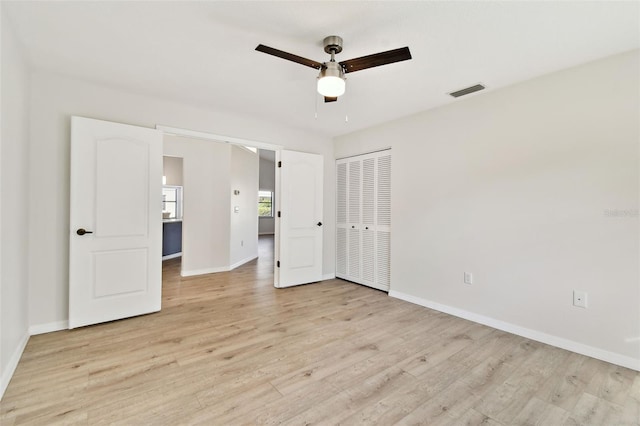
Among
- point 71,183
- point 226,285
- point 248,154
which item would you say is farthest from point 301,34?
point 248,154

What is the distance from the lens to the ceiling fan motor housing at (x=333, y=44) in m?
2.11

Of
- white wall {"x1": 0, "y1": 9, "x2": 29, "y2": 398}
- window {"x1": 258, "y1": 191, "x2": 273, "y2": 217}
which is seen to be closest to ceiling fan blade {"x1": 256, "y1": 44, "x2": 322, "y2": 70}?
white wall {"x1": 0, "y1": 9, "x2": 29, "y2": 398}

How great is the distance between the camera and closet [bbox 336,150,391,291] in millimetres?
4211

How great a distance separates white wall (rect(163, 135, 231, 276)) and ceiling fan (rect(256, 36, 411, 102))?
3.67 m

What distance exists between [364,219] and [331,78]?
9.11 feet

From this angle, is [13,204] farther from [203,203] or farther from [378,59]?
[203,203]

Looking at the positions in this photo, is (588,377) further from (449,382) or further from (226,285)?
(226,285)

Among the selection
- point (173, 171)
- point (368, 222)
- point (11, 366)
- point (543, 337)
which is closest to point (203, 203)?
point (173, 171)

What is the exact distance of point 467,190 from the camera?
323 centimetres

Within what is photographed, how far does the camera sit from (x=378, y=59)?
1906mm

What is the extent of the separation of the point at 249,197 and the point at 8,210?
456 cm

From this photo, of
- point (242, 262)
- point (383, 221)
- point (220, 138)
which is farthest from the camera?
point (242, 262)

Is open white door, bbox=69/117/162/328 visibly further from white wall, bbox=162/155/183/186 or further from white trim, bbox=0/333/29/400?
white wall, bbox=162/155/183/186

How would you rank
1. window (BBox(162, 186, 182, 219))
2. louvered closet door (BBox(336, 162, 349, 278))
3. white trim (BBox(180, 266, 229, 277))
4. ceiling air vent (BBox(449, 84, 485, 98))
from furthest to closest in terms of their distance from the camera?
window (BBox(162, 186, 182, 219)) → white trim (BBox(180, 266, 229, 277)) → louvered closet door (BBox(336, 162, 349, 278)) → ceiling air vent (BBox(449, 84, 485, 98))
